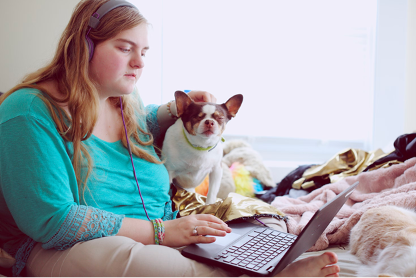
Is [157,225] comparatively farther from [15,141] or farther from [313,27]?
[313,27]

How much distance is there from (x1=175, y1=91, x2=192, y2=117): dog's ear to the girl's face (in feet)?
Answer: 0.77

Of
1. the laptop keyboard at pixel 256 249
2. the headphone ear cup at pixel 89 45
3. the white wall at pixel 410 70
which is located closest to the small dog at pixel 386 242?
the laptop keyboard at pixel 256 249

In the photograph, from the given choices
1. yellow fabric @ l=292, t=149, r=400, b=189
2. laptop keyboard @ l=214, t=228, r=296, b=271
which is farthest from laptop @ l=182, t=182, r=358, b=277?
yellow fabric @ l=292, t=149, r=400, b=189

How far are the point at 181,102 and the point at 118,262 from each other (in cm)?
64

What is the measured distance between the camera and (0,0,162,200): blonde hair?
0.85 metres

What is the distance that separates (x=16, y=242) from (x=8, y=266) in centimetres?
7

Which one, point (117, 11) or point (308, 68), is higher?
point (117, 11)

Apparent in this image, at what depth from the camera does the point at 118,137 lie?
1077 mm

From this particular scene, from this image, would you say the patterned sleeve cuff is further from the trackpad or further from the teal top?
the trackpad

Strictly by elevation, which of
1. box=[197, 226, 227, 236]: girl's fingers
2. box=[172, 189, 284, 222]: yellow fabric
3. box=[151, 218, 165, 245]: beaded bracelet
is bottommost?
box=[172, 189, 284, 222]: yellow fabric

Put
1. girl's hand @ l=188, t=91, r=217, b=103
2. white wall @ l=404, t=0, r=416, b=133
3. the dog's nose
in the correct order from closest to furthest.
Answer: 1. the dog's nose
2. girl's hand @ l=188, t=91, r=217, b=103
3. white wall @ l=404, t=0, r=416, b=133

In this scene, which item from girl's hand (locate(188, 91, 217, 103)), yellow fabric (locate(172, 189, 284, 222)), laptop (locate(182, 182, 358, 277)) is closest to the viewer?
laptop (locate(182, 182, 358, 277))

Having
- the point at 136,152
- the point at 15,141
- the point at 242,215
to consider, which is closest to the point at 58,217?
the point at 15,141

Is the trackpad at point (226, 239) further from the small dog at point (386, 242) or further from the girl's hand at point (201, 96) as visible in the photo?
the girl's hand at point (201, 96)
